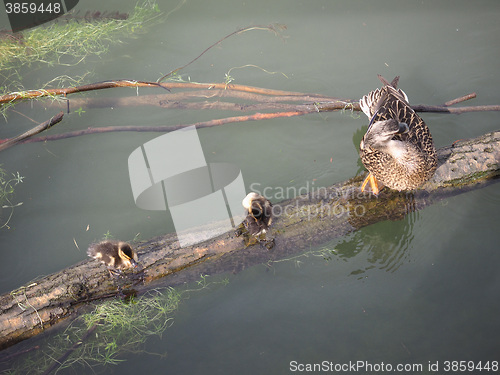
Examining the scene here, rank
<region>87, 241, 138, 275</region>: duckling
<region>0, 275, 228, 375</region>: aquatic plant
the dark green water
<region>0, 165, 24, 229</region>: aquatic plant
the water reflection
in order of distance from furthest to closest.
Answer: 1. <region>0, 165, 24, 229</region>: aquatic plant
2. the water reflection
3. the dark green water
4. <region>0, 275, 228, 375</region>: aquatic plant
5. <region>87, 241, 138, 275</region>: duckling

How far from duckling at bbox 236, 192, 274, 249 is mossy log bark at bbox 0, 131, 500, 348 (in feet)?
0.25

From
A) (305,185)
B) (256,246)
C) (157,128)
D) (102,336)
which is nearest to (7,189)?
(157,128)

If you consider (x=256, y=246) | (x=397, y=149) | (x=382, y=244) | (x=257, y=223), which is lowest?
(x=382, y=244)

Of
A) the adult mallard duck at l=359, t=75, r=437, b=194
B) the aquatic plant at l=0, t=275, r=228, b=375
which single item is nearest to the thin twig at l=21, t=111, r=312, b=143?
the adult mallard duck at l=359, t=75, r=437, b=194

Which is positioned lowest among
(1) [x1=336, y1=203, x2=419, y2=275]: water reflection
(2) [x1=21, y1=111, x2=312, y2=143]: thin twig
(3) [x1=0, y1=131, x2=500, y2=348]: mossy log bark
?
(1) [x1=336, y1=203, x2=419, y2=275]: water reflection

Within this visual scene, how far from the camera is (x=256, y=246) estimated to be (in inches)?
127

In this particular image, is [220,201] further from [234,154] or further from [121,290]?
[121,290]

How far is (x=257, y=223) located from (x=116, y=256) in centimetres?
112

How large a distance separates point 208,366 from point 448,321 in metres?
2.08

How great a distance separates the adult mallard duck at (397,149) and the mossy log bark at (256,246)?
0.55 ft

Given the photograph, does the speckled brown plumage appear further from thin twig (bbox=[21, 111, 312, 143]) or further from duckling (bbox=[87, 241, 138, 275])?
thin twig (bbox=[21, 111, 312, 143])

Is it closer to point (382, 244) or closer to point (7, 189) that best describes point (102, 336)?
point (7, 189)

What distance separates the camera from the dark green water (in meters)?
3.27

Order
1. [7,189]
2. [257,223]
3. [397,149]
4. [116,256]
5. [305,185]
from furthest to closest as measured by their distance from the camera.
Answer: [7,189]
[305,185]
[397,149]
[257,223]
[116,256]
